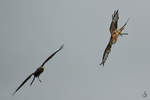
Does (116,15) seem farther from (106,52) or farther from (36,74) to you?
(36,74)

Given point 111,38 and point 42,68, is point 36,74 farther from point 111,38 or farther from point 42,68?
point 111,38

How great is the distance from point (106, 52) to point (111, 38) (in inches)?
33.3

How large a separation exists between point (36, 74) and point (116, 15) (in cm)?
538

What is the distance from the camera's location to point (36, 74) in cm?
1909

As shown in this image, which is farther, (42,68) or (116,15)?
(116,15)

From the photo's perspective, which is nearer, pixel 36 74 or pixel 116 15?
pixel 36 74

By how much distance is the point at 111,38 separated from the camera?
20000 millimetres

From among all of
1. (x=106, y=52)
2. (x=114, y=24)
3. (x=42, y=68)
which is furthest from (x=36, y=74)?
(x=114, y=24)

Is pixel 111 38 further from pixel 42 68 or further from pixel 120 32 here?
pixel 42 68

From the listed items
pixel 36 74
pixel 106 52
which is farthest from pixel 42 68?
pixel 106 52

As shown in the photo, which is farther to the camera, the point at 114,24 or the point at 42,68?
the point at 114,24

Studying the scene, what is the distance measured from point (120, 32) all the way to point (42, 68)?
4.23 metres

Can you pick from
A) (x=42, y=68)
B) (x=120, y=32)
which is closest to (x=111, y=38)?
(x=120, y=32)

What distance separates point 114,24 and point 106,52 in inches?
76.1
